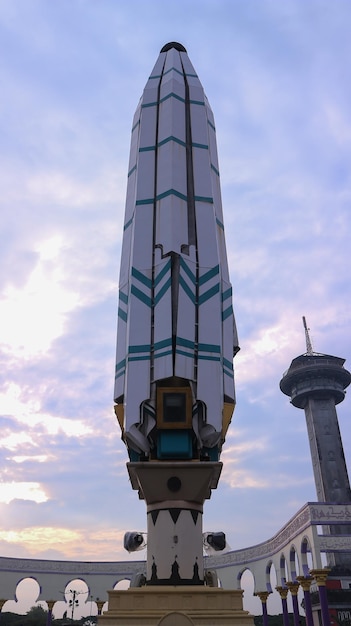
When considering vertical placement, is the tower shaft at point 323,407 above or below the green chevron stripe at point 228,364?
above

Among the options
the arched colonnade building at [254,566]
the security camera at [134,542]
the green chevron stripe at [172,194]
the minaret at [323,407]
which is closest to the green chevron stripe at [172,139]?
the green chevron stripe at [172,194]

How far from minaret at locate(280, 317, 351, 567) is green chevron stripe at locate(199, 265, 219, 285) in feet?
189

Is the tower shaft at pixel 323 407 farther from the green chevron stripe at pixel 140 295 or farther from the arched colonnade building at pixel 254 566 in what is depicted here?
the green chevron stripe at pixel 140 295

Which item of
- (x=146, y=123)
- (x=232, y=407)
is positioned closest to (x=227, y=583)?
(x=232, y=407)

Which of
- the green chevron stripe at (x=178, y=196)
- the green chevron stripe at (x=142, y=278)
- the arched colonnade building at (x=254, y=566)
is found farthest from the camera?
Result: the arched colonnade building at (x=254, y=566)

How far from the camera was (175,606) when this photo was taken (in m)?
19.2

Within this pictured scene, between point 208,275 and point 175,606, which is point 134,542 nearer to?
point 175,606

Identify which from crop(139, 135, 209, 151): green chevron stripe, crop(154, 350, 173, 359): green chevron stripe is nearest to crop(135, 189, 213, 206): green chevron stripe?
crop(139, 135, 209, 151): green chevron stripe

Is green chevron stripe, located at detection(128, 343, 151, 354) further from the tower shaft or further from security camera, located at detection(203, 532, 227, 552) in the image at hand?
the tower shaft

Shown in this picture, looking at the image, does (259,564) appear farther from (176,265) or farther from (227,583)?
(176,265)

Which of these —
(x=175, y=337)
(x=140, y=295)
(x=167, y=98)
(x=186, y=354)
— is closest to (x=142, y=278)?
(x=140, y=295)

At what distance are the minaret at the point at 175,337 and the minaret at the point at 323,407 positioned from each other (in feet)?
180

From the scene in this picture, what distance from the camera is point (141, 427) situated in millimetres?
22797

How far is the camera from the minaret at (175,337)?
22.0 metres
